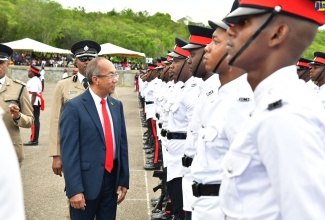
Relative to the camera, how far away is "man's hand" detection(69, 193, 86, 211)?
4.43 metres

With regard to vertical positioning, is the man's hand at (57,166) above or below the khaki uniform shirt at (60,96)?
below

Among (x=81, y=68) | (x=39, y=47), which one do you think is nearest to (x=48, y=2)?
(x=39, y=47)

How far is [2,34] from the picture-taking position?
2542 inches

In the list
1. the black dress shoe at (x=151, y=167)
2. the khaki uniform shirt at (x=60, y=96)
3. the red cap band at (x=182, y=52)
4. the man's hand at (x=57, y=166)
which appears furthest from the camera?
the black dress shoe at (x=151, y=167)

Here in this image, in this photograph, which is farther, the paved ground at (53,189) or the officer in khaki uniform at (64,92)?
the paved ground at (53,189)

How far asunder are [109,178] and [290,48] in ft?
9.61

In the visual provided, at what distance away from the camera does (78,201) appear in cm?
443

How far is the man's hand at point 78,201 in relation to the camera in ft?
14.5

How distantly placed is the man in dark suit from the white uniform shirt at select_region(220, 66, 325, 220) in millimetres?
2489

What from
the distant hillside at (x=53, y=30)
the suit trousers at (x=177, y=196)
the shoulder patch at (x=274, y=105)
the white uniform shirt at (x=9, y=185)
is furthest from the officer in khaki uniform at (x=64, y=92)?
the distant hillside at (x=53, y=30)

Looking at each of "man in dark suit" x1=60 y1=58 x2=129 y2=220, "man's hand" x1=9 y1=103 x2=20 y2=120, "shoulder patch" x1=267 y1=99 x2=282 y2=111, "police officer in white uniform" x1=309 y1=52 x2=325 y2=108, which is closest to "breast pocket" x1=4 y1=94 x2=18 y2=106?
"man's hand" x1=9 y1=103 x2=20 y2=120

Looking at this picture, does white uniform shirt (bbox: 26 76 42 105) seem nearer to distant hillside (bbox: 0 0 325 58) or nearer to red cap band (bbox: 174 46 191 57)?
red cap band (bbox: 174 46 191 57)

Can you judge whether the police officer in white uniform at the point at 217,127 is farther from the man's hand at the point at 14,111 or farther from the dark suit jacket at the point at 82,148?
the man's hand at the point at 14,111

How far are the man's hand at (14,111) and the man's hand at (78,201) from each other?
1.42 metres
